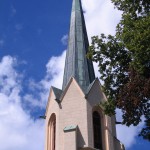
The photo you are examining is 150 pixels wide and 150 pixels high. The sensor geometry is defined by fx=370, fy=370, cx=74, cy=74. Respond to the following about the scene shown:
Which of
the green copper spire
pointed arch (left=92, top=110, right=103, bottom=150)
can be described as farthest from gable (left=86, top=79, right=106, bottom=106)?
pointed arch (left=92, top=110, right=103, bottom=150)

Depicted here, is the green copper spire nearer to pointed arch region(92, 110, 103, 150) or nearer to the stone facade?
the stone facade

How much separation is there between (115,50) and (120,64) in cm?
65

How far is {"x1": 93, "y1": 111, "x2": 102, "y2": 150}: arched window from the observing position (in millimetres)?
21781

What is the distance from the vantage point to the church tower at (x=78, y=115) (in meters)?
21.3

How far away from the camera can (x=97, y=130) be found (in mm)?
22531

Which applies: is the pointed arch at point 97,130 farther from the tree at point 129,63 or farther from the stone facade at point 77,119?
the tree at point 129,63

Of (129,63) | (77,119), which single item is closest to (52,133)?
(77,119)

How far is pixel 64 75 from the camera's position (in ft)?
83.6

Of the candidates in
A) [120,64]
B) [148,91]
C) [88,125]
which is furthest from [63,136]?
[148,91]

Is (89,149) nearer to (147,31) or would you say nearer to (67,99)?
(67,99)

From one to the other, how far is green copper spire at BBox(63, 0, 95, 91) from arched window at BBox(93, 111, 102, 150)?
6.22 ft

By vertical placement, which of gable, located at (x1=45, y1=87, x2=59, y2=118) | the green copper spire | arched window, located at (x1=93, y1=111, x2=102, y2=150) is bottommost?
arched window, located at (x1=93, y1=111, x2=102, y2=150)

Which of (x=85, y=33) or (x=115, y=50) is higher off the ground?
(x=85, y=33)

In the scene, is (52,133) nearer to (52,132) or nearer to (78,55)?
(52,132)
